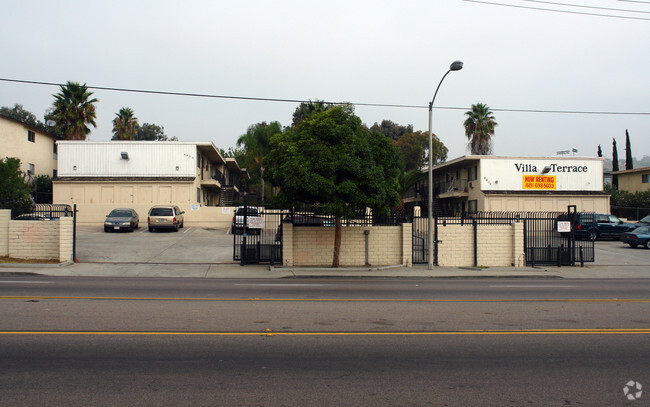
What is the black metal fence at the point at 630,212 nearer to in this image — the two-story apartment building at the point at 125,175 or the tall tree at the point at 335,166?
the tall tree at the point at 335,166

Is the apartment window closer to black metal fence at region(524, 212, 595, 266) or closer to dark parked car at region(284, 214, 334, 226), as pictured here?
black metal fence at region(524, 212, 595, 266)

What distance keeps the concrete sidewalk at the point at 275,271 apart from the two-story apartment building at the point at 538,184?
71.3ft

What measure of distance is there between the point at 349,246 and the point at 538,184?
2938 centimetres

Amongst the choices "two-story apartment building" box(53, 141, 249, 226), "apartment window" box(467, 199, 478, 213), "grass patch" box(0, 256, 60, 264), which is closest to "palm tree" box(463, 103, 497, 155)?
"apartment window" box(467, 199, 478, 213)

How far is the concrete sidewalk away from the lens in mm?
17547

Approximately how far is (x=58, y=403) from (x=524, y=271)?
60.5ft

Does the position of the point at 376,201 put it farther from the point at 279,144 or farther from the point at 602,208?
the point at 602,208

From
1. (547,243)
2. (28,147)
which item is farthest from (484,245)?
(28,147)

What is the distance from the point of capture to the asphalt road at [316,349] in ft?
17.1

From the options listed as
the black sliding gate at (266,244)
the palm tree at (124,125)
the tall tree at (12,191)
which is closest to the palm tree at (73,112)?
the palm tree at (124,125)

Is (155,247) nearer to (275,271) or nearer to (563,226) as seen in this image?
(275,271)

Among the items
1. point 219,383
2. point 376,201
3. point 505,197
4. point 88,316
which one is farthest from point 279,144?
point 505,197

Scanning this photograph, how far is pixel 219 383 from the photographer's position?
545 cm

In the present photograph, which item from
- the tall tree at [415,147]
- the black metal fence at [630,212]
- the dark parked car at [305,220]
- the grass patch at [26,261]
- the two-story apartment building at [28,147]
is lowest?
the grass patch at [26,261]
